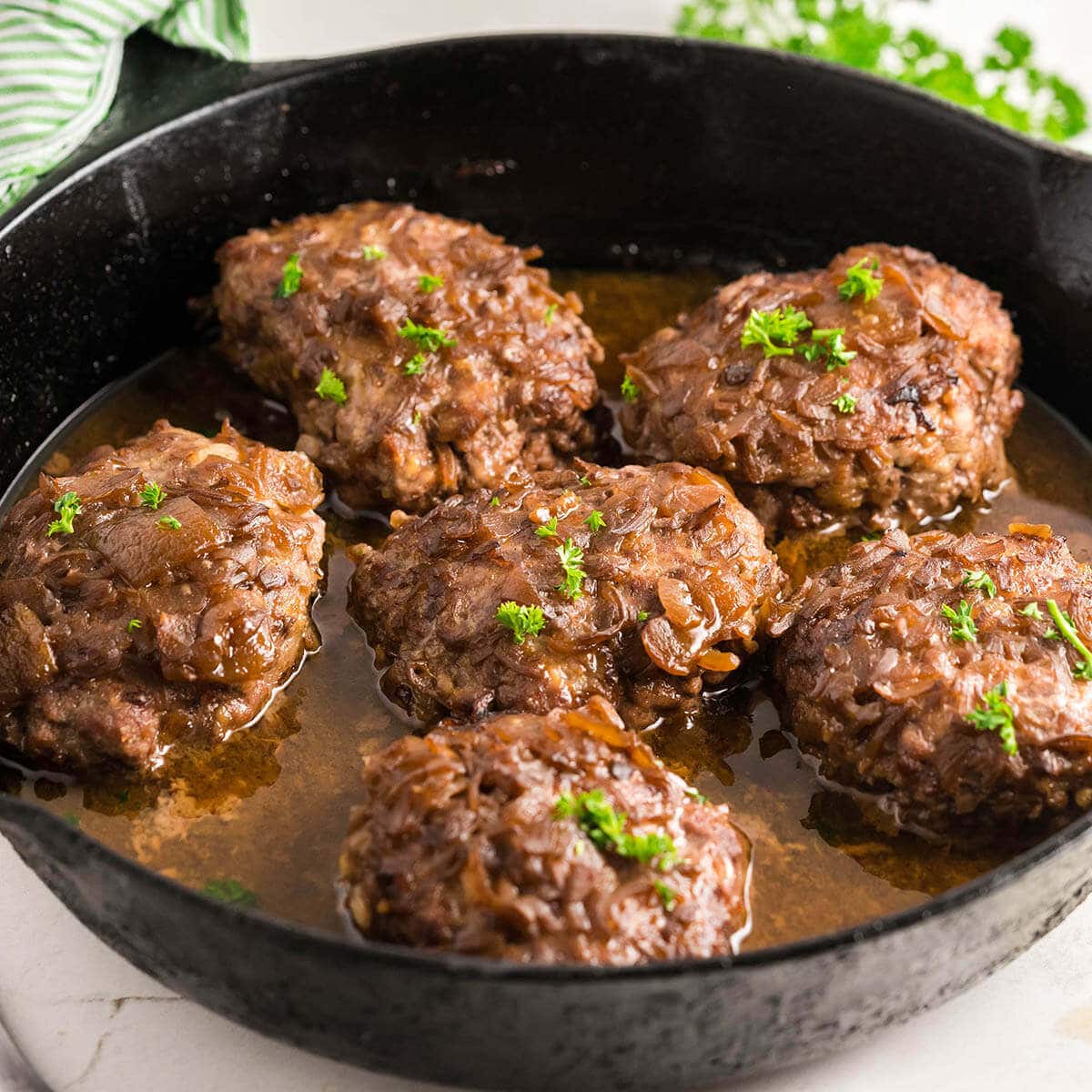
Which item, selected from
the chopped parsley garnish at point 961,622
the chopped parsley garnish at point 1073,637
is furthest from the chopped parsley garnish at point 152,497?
the chopped parsley garnish at point 1073,637

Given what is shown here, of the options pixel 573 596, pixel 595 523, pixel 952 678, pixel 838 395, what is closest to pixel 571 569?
pixel 573 596

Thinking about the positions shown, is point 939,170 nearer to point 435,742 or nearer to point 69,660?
point 435,742

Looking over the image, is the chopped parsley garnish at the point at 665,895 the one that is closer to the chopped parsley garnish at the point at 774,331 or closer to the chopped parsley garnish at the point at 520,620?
the chopped parsley garnish at the point at 520,620

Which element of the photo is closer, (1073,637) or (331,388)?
(1073,637)

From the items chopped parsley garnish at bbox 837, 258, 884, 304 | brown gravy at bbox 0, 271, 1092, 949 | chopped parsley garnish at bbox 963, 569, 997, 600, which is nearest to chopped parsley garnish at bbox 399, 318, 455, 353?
brown gravy at bbox 0, 271, 1092, 949

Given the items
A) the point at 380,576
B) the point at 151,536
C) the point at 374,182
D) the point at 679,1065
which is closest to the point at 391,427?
the point at 380,576

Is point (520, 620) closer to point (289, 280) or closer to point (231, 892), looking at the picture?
point (231, 892)

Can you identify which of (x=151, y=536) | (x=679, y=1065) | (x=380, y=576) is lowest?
(x=679, y=1065)
